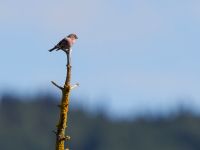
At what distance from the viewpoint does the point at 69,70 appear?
27.6 metres

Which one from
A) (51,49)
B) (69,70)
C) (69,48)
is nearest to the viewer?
(69,70)

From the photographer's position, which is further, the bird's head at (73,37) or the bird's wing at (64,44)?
the bird's head at (73,37)

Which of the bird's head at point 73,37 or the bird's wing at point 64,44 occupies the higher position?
the bird's head at point 73,37

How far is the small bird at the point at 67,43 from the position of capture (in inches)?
1196

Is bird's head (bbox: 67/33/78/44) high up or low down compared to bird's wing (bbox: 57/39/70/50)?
up

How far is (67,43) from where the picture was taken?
3081 centimetres

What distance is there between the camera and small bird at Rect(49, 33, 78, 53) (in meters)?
30.4

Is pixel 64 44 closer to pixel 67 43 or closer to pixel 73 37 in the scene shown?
pixel 67 43

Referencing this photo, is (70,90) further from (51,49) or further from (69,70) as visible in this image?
(51,49)

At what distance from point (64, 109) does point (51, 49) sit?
6.23 m

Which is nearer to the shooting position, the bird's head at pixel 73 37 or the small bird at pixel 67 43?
the small bird at pixel 67 43

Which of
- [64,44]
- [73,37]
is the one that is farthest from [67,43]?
[73,37]

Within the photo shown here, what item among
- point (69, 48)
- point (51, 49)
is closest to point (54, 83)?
point (69, 48)

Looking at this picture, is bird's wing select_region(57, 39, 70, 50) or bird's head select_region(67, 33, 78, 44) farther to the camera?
bird's head select_region(67, 33, 78, 44)
